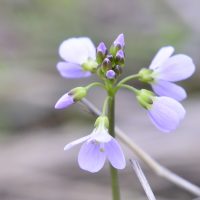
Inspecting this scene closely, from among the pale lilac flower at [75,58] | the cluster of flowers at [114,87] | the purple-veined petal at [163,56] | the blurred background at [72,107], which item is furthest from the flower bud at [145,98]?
the blurred background at [72,107]

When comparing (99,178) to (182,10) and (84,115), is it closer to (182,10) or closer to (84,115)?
(84,115)

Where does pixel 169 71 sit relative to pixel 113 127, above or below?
above

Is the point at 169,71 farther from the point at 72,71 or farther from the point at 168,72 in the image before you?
the point at 72,71

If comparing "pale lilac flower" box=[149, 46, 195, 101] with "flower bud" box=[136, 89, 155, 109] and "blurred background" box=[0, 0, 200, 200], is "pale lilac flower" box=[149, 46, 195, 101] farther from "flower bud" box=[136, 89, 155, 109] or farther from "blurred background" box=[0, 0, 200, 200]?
"blurred background" box=[0, 0, 200, 200]

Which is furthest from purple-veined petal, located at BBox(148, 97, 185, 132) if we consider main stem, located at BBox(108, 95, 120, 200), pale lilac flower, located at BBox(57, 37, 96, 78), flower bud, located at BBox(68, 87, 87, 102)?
pale lilac flower, located at BBox(57, 37, 96, 78)

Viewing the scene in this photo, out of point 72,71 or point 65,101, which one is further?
point 72,71

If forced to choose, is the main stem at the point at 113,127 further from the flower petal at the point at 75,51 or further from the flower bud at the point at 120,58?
the flower petal at the point at 75,51

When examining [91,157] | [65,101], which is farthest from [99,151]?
[65,101]
